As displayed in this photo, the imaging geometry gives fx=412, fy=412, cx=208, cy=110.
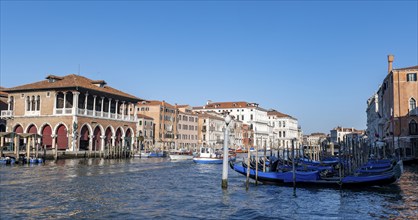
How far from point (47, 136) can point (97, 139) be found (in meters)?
4.49

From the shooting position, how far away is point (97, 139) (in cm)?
3891

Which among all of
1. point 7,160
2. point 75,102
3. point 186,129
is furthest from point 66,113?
point 186,129

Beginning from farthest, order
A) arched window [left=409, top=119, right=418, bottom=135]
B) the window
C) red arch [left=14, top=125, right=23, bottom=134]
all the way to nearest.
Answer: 1. red arch [left=14, top=125, right=23, bottom=134]
2. the window
3. arched window [left=409, top=119, right=418, bottom=135]

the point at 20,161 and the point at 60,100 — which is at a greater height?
the point at 60,100

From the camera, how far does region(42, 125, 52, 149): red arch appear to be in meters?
36.4

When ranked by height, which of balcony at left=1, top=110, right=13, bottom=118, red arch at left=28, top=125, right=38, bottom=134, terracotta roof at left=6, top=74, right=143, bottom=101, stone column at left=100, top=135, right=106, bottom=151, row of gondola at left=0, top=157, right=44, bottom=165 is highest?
terracotta roof at left=6, top=74, right=143, bottom=101

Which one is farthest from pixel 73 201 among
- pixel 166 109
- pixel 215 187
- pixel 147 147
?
pixel 166 109

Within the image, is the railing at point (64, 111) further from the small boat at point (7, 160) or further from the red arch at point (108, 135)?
the small boat at point (7, 160)

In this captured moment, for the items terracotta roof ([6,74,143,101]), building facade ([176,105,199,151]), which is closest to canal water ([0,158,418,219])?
terracotta roof ([6,74,143,101])

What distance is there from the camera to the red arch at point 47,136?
3638cm

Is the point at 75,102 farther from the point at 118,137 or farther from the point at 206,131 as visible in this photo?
the point at 206,131

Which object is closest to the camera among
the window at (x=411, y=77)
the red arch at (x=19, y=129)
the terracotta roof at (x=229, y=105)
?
the window at (x=411, y=77)

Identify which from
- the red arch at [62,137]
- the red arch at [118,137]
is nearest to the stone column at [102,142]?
the red arch at [118,137]

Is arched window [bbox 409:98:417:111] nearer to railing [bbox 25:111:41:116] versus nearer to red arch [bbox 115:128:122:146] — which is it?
red arch [bbox 115:128:122:146]
